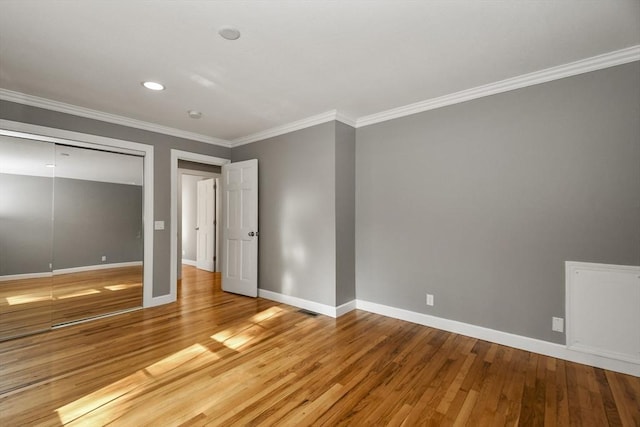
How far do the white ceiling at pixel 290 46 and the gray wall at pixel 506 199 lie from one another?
1.17ft

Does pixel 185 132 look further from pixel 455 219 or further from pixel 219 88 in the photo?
pixel 455 219

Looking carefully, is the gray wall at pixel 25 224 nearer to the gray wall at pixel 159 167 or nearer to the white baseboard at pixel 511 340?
the gray wall at pixel 159 167

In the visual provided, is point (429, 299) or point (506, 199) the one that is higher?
point (506, 199)

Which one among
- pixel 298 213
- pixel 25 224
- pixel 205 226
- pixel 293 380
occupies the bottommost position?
pixel 293 380

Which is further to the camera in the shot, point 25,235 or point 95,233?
point 95,233

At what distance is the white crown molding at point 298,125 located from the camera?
373cm

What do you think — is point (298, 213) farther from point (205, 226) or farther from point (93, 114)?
point (205, 226)

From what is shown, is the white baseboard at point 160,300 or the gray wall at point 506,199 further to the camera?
the white baseboard at point 160,300

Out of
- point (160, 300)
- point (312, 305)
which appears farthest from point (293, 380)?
point (160, 300)

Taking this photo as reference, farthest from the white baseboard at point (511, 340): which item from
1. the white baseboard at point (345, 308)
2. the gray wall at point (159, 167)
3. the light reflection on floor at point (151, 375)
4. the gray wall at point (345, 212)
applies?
the gray wall at point (159, 167)

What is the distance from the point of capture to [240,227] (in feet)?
15.5

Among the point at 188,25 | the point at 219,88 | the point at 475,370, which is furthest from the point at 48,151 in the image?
the point at 475,370

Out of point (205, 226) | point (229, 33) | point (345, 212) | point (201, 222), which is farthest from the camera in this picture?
point (201, 222)

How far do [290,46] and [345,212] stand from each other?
211cm
